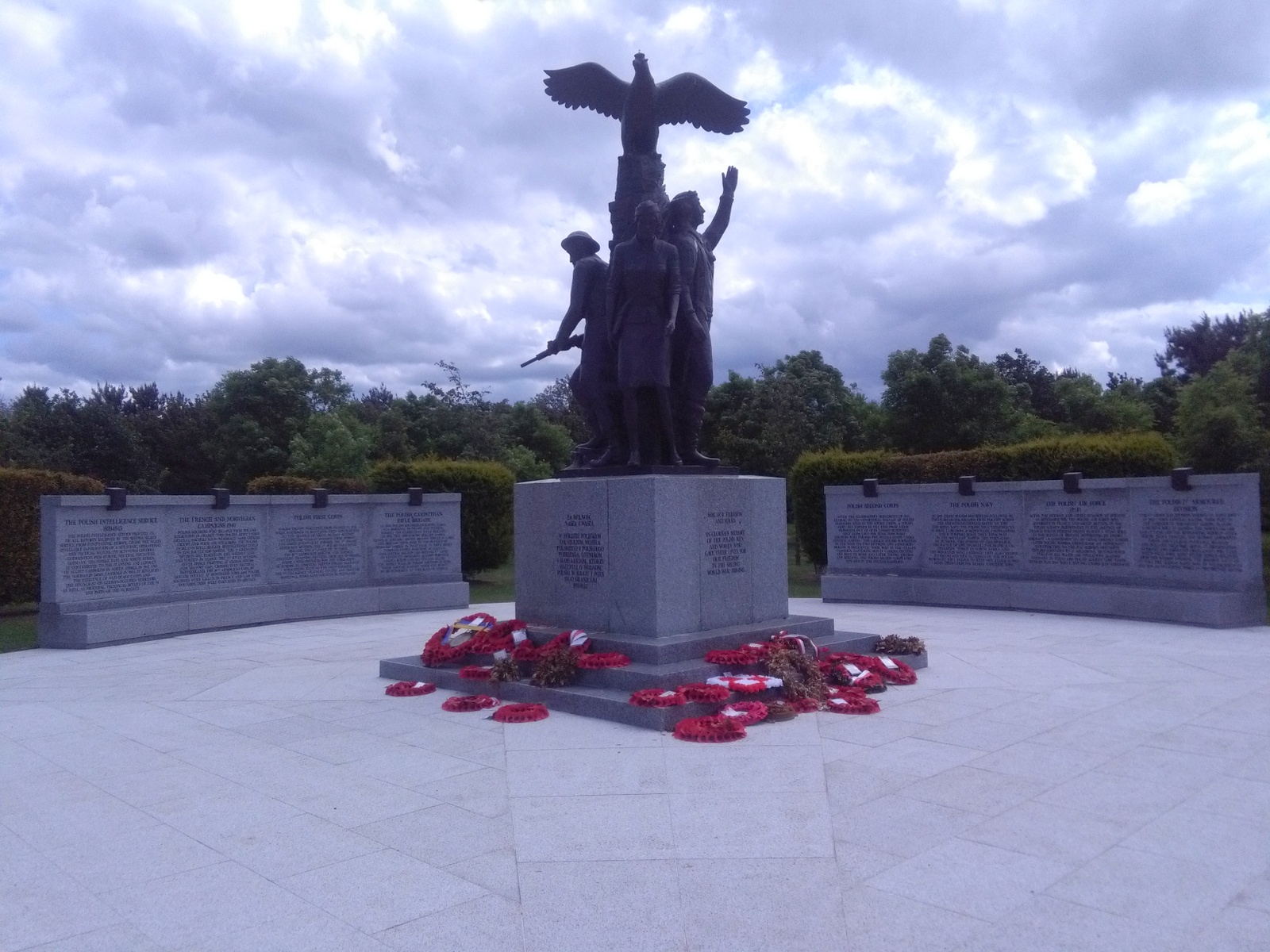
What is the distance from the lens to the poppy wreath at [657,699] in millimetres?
6461

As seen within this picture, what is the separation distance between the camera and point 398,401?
42.5 meters

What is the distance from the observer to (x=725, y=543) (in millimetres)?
8328

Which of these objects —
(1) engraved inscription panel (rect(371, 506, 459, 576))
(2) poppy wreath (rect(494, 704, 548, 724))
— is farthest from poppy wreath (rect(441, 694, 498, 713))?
(1) engraved inscription panel (rect(371, 506, 459, 576))

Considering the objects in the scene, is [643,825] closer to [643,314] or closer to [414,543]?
[643,314]

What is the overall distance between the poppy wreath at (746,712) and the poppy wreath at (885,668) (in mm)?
1370

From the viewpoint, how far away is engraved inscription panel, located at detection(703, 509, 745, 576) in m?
8.20

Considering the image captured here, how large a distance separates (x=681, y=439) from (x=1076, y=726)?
423cm

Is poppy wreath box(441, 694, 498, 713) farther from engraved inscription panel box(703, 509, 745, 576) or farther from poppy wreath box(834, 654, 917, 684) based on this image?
poppy wreath box(834, 654, 917, 684)

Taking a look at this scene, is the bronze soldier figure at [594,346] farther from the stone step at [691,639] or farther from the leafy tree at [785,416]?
the leafy tree at [785,416]

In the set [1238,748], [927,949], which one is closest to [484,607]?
[1238,748]

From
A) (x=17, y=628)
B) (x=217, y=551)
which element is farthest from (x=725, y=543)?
(x=17, y=628)

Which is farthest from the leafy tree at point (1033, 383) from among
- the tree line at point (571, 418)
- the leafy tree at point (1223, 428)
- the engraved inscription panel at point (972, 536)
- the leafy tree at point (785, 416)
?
the engraved inscription panel at point (972, 536)

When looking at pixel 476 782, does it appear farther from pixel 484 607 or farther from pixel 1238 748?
pixel 484 607

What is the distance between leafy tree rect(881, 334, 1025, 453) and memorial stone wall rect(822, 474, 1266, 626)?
17804 millimetres
